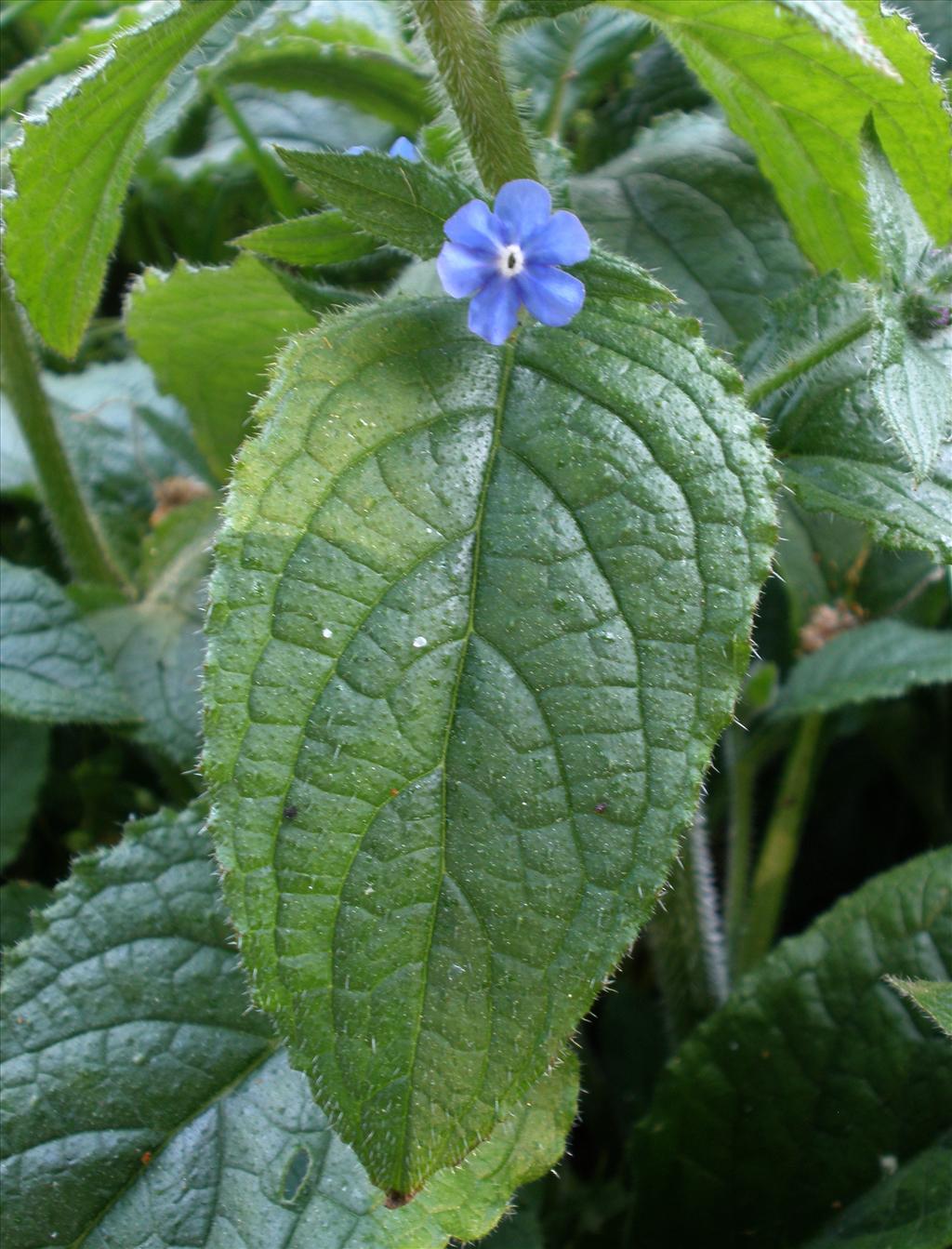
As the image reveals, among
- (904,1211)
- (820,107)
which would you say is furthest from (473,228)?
(904,1211)

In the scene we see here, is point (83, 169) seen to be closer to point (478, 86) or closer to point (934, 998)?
point (478, 86)

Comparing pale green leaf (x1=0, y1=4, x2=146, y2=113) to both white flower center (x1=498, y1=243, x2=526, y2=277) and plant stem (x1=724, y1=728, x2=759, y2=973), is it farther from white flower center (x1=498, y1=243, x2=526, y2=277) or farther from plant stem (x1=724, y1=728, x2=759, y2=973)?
plant stem (x1=724, y1=728, x2=759, y2=973)

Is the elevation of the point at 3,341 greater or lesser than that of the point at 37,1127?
greater

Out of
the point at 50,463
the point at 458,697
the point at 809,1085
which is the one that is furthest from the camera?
the point at 50,463

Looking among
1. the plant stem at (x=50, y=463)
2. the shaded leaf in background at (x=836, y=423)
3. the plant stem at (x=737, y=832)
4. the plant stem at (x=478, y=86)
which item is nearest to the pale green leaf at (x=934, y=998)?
the shaded leaf in background at (x=836, y=423)

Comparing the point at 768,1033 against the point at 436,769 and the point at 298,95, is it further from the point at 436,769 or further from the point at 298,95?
the point at 298,95

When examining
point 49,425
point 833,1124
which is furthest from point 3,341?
point 833,1124
